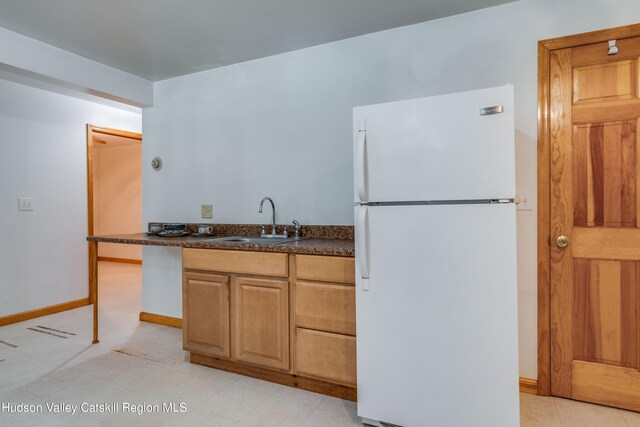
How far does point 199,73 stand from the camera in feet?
A: 10.6

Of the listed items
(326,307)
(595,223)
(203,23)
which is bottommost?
(326,307)

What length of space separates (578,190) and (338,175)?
1.45m

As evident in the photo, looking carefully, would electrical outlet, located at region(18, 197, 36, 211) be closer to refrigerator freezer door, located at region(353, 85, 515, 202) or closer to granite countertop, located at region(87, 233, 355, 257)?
granite countertop, located at region(87, 233, 355, 257)

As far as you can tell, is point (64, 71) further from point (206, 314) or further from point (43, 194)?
point (206, 314)

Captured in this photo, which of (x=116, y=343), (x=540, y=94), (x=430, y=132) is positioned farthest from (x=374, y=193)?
(x=116, y=343)

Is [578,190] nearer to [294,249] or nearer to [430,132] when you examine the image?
[430,132]

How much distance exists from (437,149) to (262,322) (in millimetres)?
1420

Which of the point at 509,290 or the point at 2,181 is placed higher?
the point at 2,181

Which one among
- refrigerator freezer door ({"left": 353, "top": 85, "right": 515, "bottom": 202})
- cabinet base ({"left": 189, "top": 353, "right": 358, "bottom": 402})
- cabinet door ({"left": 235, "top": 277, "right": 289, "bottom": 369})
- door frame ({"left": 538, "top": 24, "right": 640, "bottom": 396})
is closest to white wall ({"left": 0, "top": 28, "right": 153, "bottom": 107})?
cabinet door ({"left": 235, "top": 277, "right": 289, "bottom": 369})

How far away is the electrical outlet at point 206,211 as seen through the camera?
317cm

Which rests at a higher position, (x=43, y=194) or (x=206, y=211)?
(x=43, y=194)

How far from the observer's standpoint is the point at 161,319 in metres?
3.39

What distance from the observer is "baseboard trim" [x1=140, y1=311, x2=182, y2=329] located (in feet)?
10.9

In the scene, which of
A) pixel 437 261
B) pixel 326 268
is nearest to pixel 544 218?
pixel 437 261
